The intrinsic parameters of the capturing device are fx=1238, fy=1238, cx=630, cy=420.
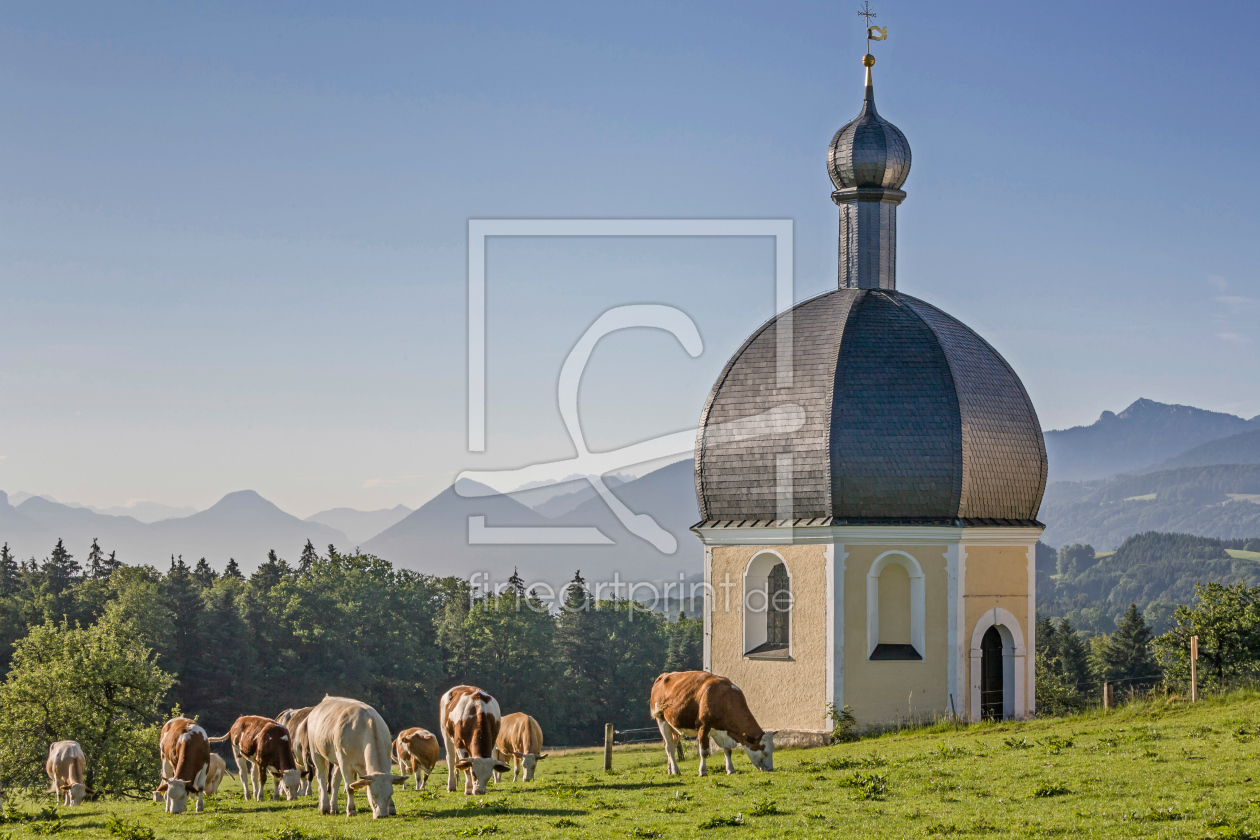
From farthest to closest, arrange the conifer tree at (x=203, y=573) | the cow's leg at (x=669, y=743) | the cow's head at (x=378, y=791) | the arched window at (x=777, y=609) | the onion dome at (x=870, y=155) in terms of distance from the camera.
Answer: the conifer tree at (x=203, y=573) < the onion dome at (x=870, y=155) < the arched window at (x=777, y=609) < the cow's leg at (x=669, y=743) < the cow's head at (x=378, y=791)

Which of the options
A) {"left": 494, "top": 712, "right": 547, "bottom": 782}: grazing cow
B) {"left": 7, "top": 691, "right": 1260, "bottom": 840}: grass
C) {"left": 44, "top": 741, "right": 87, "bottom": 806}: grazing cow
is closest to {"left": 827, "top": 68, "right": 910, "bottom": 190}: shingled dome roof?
{"left": 7, "top": 691, "right": 1260, "bottom": 840}: grass

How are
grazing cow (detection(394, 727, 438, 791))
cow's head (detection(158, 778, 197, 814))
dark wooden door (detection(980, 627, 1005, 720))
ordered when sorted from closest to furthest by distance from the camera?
cow's head (detection(158, 778, 197, 814)) → grazing cow (detection(394, 727, 438, 791)) → dark wooden door (detection(980, 627, 1005, 720))

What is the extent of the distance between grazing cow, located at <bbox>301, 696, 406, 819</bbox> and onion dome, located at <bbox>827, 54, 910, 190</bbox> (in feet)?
77.4

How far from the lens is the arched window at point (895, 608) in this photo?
3131 centimetres

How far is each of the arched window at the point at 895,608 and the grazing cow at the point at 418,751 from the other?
11345mm

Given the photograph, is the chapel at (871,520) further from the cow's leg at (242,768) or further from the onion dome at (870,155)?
the cow's leg at (242,768)

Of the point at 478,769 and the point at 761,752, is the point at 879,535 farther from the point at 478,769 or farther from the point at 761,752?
the point at 478,769

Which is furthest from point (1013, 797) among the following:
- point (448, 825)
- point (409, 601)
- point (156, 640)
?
point (409, 601)

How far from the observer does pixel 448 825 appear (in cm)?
1658

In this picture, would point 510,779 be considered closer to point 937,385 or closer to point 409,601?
point 937,385

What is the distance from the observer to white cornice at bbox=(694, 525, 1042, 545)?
1224 inches

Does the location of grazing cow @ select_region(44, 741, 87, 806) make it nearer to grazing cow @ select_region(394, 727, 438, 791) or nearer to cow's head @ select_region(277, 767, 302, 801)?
grazing cow @ select_region(394, 727, 438, 791)

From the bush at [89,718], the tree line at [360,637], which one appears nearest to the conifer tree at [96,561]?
the tree line at [360,637]

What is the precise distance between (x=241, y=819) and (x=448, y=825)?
14.3 ft
